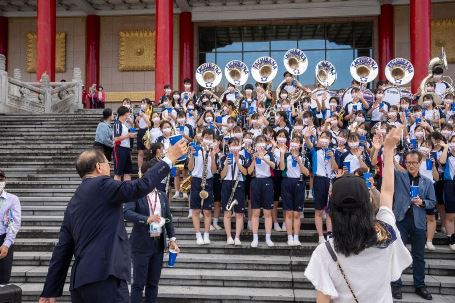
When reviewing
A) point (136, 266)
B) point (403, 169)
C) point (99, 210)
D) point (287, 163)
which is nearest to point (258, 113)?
point (287, 163)

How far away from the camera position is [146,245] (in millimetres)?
4570

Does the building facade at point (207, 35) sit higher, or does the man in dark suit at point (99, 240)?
the building facade at point (207, 35)

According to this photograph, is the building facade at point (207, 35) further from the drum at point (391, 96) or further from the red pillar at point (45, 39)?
the drum at point (391, 96)

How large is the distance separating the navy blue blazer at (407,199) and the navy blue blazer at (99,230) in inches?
159

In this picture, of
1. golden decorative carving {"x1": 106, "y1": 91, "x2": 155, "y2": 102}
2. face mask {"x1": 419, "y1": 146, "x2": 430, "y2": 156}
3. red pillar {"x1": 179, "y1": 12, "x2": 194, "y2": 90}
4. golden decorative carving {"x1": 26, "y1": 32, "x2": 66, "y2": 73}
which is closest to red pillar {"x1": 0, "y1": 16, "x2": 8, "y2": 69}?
golden decorative carving {"x1": 26, "y1": 32, "x2": 66, "y2": 73}

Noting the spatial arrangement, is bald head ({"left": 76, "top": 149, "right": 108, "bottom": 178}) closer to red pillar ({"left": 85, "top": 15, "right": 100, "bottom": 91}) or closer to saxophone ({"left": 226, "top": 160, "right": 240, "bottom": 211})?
saxophone ({"left": 226, "top": 160, "right": 240, "bottom": 211})

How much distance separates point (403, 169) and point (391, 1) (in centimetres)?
1645

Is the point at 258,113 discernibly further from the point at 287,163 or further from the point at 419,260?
the point at 419,260

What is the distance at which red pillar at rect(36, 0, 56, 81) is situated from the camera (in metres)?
17.7

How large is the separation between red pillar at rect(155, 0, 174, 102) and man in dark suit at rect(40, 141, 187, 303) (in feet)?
44.8

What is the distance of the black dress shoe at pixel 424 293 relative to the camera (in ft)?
18.1

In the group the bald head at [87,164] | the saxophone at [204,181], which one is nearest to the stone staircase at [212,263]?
the saxophone at [204,181]

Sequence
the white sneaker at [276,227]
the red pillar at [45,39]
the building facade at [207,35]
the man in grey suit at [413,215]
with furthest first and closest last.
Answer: the building facade at [207,35] → the red pillar at [45,39] → the white sneaker at [276,227] → the man in grey suit at [413,215]

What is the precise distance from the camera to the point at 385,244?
6.53 ft
